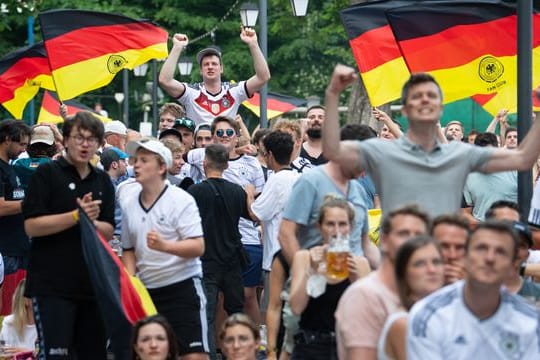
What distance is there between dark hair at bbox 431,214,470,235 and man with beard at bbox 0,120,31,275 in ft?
21.0

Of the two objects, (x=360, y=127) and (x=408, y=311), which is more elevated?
(x=360, y=127)

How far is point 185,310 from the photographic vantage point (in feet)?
35.2

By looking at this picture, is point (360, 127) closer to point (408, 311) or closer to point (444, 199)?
point (444, 199)

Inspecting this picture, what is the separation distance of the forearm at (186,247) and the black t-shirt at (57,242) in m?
0.63

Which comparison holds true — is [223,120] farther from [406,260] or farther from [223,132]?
[406,260]

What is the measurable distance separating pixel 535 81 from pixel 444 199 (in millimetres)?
5092

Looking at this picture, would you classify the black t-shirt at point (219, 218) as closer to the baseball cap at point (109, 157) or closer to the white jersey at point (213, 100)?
the baseball cap at point (109, 157)

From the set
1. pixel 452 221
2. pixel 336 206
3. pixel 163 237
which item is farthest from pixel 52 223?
pixel 452 221

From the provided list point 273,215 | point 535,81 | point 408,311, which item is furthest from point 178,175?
point 408,311

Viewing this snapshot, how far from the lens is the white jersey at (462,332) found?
725 centimetres

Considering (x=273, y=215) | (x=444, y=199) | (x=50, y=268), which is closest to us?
(x=444, y=199)

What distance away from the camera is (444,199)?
8836mm

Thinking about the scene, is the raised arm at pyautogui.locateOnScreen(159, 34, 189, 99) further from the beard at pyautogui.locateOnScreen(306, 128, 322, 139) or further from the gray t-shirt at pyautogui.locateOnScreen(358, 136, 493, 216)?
the gray t-shirt at pyautogui.locateOnScreen(358, 136, 493, 216)

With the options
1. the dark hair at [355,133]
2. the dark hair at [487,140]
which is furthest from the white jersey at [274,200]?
the dark hair at [487,140]
